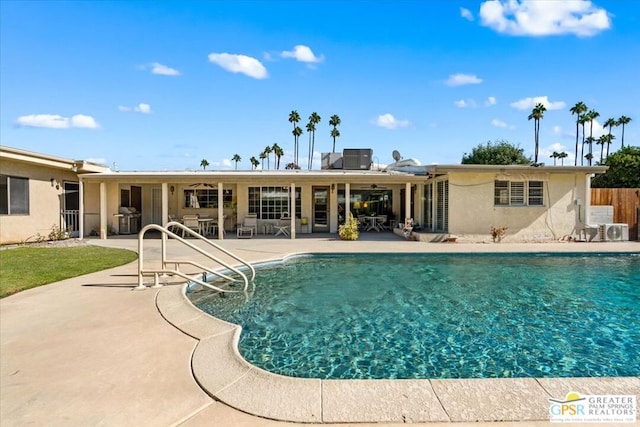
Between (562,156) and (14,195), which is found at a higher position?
(562,156)

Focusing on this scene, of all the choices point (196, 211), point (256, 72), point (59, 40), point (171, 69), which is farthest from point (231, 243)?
point (256, 72)

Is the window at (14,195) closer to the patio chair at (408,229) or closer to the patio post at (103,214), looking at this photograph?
the patio post at (103,214)

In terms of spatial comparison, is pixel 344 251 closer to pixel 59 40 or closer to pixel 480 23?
pixel 480 23

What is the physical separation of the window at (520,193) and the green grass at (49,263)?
15092 millimetres

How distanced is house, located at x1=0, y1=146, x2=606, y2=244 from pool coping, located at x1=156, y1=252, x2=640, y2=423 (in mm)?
12401

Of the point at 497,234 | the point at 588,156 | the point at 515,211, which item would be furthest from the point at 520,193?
the point at 588,156

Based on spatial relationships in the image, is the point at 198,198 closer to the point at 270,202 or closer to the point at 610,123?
the point at 270,202

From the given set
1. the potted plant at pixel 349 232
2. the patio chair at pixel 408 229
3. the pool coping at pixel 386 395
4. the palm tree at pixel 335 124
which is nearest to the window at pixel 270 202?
the potted plant at pixel 349 232

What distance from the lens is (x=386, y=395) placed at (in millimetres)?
3217

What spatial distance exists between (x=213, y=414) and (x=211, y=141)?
903 inches

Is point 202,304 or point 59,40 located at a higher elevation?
point 59,40

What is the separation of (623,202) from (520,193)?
5.17 m

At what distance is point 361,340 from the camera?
17.3 ft

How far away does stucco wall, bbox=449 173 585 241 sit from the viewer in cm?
1566
